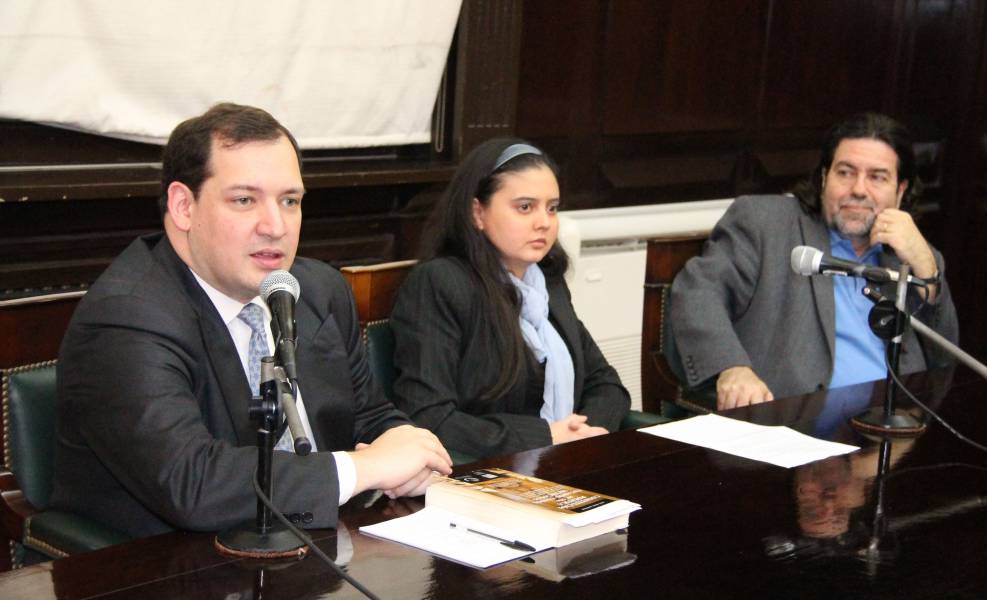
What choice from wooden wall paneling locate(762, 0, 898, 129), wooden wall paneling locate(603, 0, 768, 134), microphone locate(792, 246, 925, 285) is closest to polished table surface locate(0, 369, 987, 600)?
microphone locate(792, 246, 925, 285)

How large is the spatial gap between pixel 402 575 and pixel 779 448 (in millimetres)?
997

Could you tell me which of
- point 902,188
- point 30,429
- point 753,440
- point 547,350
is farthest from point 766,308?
point 30,429

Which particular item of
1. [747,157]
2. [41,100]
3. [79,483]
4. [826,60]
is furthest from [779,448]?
[826,60]

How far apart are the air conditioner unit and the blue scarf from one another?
1.23m

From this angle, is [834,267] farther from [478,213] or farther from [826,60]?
[826,60]

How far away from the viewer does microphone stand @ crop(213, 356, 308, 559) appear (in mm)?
1652

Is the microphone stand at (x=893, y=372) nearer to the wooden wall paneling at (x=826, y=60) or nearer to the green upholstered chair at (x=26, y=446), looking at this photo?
the green upholstered chair at (x=26, y=446)

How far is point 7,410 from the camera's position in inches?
86.5

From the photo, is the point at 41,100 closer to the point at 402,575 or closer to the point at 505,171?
the point at 505,171

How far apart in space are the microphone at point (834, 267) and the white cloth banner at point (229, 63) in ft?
5.06

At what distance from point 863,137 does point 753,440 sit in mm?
1516

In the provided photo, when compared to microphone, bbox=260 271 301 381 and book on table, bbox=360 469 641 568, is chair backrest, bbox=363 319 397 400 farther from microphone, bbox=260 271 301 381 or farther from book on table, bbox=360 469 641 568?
microphone, bbox=260 271 301 381

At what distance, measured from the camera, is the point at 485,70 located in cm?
394

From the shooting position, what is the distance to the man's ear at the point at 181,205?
2127 mm
